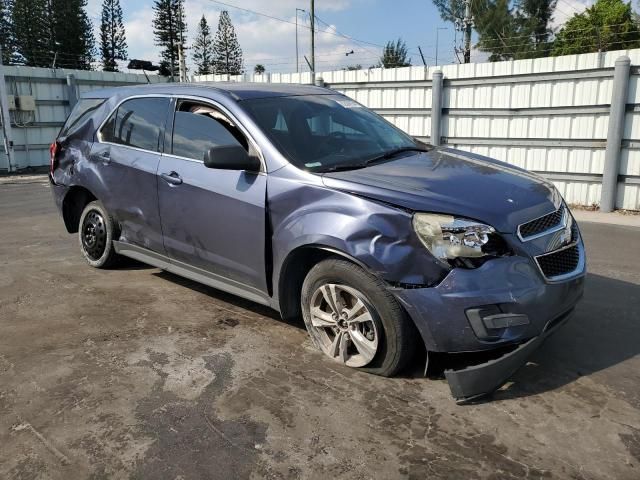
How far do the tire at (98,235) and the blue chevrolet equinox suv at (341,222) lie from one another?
69 mm

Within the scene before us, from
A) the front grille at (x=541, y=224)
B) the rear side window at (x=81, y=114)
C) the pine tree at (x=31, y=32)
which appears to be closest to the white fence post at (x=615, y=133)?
the front grille at (x=541, y=224)

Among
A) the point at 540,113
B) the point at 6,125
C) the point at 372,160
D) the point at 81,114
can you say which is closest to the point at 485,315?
the point at 372,160

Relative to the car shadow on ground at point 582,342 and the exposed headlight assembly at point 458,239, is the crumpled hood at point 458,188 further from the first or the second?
the car shadow on ground at point 582,342

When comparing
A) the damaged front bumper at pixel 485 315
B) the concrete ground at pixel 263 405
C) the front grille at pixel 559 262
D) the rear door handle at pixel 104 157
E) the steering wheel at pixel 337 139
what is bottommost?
the concrete ground at pixel 263 405

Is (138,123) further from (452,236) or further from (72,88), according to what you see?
(72,88)

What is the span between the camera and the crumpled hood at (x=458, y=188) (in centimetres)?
308

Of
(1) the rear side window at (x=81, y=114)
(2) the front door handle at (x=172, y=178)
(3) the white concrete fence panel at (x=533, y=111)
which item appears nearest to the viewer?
(2) the front door handle at (x=172, y=178)

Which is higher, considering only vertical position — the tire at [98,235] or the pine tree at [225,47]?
the pine tree at [225,47]

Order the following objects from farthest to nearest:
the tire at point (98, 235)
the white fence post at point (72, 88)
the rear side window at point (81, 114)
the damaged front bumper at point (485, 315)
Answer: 1. the white fence post at point (72, 88)
2. the rear side window at point (81, 114)
3. the tire at point (98, 235)
4. the damaged front bumper at point (485, 315)

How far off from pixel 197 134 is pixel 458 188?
2.07 meters

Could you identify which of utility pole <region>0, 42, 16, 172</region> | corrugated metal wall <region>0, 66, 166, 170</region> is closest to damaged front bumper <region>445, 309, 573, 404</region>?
utility pole <region>0, 42, 16, 172</region>

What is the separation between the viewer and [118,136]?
4992 millimetres

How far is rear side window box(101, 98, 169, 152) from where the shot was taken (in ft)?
15.1

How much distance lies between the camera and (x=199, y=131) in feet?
14.0
